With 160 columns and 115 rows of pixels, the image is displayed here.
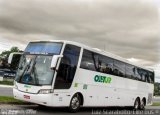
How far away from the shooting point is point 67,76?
1608cm

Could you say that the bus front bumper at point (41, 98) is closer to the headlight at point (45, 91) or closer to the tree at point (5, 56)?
the headlight at point (45, 91)

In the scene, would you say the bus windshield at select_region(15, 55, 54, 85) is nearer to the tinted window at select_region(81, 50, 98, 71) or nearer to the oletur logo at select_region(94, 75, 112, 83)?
the tinted window at select_region(81, 50, 98, 71)

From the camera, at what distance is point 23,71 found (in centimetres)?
1593

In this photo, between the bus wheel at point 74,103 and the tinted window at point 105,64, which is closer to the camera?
the bus wheel at point 74,103

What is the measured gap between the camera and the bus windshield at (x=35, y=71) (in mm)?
15164

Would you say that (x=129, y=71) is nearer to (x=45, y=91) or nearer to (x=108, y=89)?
(x=108, y=89)

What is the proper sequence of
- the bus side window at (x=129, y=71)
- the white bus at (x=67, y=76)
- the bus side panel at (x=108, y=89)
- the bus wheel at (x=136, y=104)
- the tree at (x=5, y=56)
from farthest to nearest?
1. the tree at (x=5, y=56)
2. the bus wheel at (x=136, y=104)
3. the bus side window at (x=129, y=71)
4. the bus side panel at (x=108, y=89)
5. the white bus at (x=67, y=76)

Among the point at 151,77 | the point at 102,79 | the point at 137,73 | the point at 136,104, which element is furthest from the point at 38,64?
the point at 151,77

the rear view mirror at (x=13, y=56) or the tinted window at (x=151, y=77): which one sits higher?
the tinted window at (x=151, y=77)

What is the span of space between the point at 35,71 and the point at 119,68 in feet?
26.6

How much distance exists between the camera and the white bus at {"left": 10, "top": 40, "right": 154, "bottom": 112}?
1513 centimetres

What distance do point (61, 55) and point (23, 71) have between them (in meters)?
2.08

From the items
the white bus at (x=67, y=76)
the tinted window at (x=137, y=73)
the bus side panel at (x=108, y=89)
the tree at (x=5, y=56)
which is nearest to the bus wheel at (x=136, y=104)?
the bus side panel at (x=108, y=89)

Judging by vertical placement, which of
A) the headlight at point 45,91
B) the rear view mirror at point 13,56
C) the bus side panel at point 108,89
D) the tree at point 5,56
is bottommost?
the headlight at point 45,91
